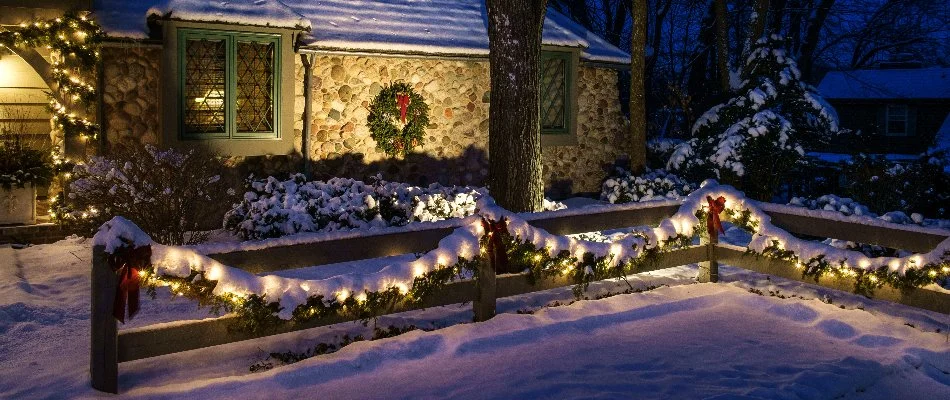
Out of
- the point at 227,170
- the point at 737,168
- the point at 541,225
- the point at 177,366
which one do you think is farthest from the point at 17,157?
the point at 737,168

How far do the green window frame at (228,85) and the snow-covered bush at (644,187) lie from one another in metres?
6.18

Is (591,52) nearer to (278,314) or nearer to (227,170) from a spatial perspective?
(227,170)

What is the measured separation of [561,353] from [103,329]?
121 inches

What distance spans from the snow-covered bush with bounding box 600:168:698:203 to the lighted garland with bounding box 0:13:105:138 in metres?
8.61

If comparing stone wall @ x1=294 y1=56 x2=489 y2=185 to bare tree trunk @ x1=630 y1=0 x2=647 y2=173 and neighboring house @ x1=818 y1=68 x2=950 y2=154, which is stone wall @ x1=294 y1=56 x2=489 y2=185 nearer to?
bare tree trunk @ x1=630 y1=0 x2=647 y2=173

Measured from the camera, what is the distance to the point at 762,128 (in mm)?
13891

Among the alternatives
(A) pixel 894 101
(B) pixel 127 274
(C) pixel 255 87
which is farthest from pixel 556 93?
(A) pixel 894 101

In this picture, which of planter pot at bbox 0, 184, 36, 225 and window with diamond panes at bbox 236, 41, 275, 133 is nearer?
planter pot at bbox 0, 184, 36, 225

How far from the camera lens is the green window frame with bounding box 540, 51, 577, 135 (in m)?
15.7

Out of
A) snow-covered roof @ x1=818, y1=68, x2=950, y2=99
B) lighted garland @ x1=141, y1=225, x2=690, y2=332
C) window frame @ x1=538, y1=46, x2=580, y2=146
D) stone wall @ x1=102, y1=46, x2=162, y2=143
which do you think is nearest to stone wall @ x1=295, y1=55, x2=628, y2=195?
window frame @ x1=538, y1=46, x2=580, y2=146

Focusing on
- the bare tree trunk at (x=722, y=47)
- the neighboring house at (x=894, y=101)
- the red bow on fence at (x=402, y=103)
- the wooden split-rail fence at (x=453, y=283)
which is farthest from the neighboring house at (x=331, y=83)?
the neighboring house at (x=894, y=101)

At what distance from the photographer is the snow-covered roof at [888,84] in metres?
32.2

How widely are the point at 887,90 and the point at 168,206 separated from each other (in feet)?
98.0

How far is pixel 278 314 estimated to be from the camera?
5.97 meters
